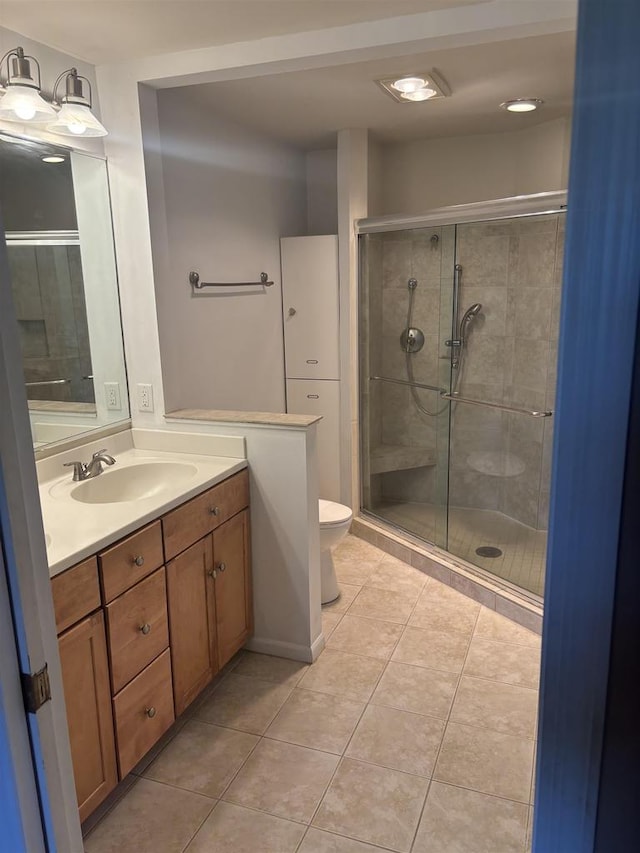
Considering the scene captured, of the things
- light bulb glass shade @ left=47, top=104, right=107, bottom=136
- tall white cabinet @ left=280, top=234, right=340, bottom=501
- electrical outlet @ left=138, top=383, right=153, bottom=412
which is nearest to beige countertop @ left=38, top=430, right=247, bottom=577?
electrical outlet @ left=138, top=383, right=153, bottom=412

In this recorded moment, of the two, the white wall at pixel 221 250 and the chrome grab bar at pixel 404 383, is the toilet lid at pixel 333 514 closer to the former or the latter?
A: the white wall at pixel 221 250

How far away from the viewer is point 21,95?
1.88m

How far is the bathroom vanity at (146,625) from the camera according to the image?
166cm

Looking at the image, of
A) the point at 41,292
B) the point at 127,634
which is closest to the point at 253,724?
the point at 127,634

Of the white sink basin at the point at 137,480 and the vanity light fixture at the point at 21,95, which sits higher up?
the vanity light fixture at the point at 21,95

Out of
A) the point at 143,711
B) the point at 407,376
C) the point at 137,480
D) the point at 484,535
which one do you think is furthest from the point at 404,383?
the point at 143,711

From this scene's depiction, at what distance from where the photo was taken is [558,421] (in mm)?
634

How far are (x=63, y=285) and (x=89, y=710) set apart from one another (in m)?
1.49

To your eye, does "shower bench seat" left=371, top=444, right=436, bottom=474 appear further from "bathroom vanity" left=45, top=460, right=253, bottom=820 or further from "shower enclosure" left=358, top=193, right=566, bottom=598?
"bathroom vanity" left=45, top=460, right=253, bottom=820

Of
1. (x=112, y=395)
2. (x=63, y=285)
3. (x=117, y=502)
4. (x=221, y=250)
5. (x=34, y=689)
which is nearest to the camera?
(x=34, y=689)

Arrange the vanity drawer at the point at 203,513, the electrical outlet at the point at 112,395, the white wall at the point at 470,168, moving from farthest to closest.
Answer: the white wall at the point at 470,168
the electrical outlet at the point at 112,395
the vanity drawer at the point at 203,513

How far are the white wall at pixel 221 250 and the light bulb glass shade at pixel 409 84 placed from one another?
93 centimetres

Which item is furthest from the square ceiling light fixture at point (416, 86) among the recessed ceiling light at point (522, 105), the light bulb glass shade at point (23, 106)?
the light bulb glass shade at point (23, 106)

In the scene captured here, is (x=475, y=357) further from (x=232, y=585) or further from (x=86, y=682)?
Result: (x=86, y=682)
